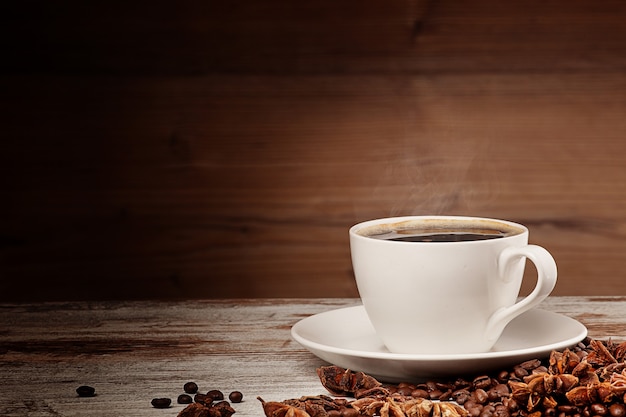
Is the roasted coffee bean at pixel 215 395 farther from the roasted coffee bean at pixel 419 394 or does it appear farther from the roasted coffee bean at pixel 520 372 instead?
the roasted coffee bean at pixel 520 372

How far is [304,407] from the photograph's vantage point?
2.46 feet

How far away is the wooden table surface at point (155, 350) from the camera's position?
0.84 meters

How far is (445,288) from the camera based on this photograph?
836 mm

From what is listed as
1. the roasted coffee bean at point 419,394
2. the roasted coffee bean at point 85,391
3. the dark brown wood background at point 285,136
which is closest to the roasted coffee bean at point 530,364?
the roasted coffee bean at point 419,394

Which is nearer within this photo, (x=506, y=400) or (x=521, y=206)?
(x=506, y=400)

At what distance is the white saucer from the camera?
2.63 feet

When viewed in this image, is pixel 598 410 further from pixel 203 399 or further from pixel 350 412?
pixel 203 399

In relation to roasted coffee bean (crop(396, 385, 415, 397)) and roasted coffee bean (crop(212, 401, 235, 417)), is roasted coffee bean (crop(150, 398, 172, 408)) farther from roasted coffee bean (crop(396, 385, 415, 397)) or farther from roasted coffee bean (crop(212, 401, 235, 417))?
roasted coffee bean (crop(396, 385, 415, 397))

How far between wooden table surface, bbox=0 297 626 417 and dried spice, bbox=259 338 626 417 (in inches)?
2.0

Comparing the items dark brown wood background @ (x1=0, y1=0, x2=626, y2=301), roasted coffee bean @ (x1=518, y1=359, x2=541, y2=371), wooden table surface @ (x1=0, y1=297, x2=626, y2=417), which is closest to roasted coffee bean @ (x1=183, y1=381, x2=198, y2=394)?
wooden table surface @ (x1=0, y1=297, x2=626, y2=417)

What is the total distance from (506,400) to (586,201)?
70 centimetres

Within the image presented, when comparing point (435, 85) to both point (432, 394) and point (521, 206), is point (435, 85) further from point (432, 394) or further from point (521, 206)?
point (432, 394)

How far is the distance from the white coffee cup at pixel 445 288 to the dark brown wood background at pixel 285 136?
0.50 meters

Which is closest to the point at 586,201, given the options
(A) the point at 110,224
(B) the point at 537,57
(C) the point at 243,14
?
(B) the point at 537,57
